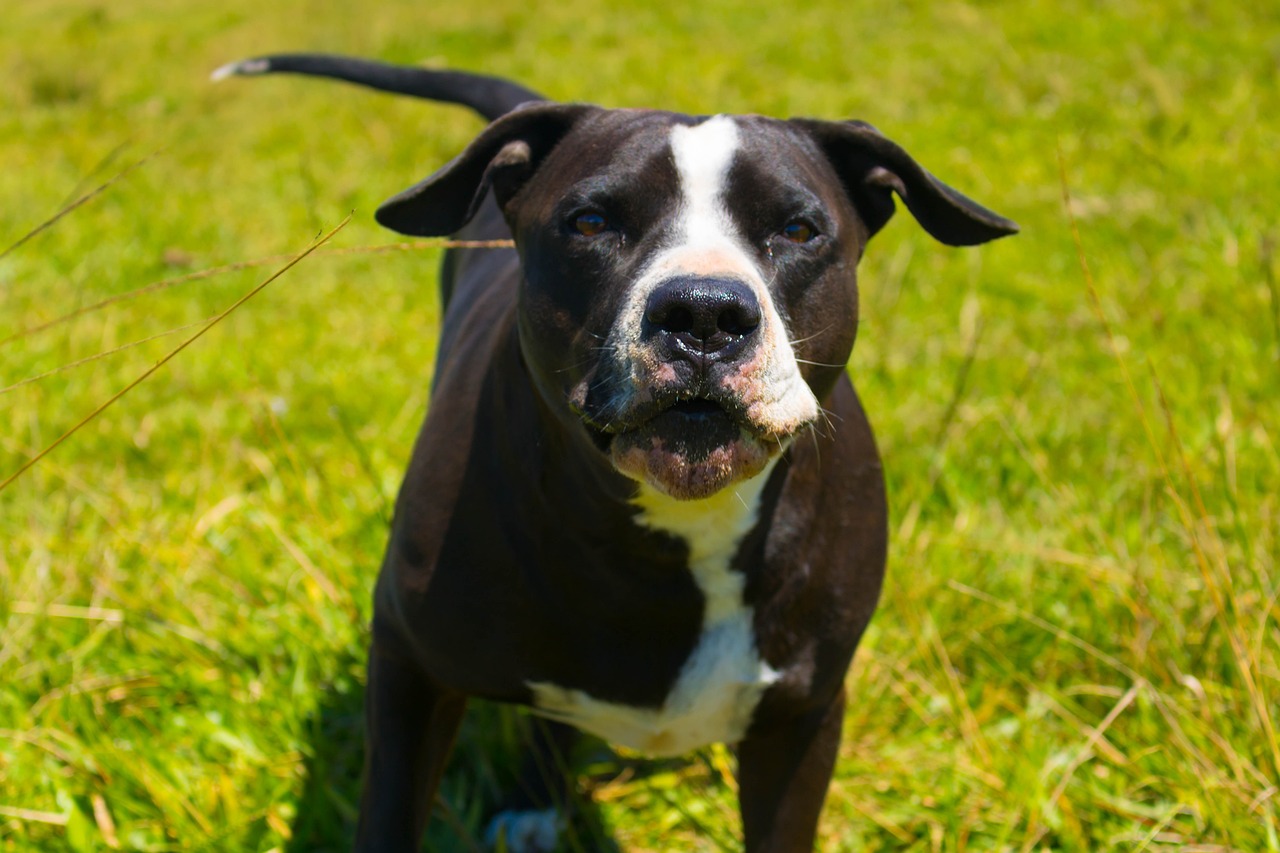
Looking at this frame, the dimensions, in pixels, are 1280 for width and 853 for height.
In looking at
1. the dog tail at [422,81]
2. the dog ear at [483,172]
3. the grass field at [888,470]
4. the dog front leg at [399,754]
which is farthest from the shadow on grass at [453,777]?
the dog tail at [422,81]

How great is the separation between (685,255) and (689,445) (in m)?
0.28

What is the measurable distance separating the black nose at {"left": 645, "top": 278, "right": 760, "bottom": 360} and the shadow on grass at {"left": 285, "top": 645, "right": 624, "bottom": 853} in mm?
1257

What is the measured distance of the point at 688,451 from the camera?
1930mm

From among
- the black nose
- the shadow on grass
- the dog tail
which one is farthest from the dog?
the dog tail

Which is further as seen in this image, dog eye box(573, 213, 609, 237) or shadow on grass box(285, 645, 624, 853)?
shadow on grass box(285, 645, 624, 853)

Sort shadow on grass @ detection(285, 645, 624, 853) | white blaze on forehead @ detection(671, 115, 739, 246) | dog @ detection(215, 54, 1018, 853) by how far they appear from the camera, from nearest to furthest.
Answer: dog @ detection(215, 54, 1018, 853), white blaze on forehead @ detection(671, 115, 739, 246), shadow on grass @ detection(285, 645, 624, 853)

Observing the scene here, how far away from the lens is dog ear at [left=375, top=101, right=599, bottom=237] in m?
2.31

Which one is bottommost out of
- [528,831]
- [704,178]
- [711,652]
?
[528,831]

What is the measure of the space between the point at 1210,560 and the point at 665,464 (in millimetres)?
1641

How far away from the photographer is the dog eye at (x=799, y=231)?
7.04ft

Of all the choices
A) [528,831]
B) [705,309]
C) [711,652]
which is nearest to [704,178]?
[705,309]

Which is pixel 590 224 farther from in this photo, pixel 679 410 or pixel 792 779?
pixel 792 779

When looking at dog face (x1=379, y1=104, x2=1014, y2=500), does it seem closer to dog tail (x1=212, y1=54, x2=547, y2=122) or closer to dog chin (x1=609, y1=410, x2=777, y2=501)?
dog chin (x1=609, y1=410, x2=777, y2=501)

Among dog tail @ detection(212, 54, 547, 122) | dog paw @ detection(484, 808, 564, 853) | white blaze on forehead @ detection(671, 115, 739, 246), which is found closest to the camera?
white blaze on forehead @ detection(671, 115, 739, 246)
